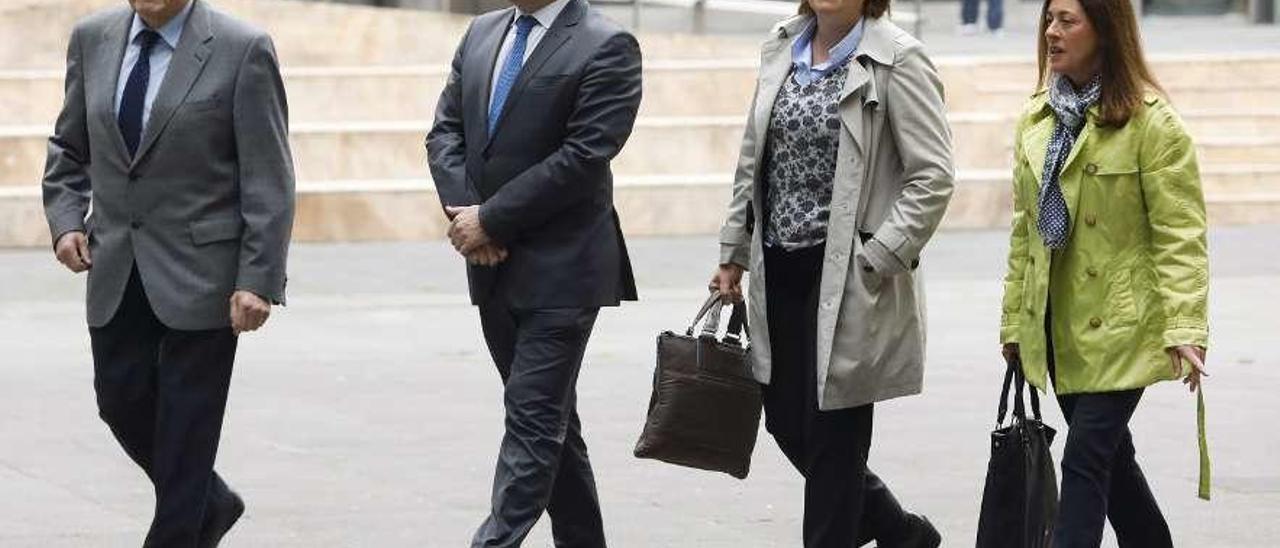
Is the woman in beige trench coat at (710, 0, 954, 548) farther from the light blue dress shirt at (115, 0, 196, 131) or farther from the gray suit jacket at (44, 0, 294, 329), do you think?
the light blue dress shirt at (115, 0, 196, 131)

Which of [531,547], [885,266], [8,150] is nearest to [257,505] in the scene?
[531,547]

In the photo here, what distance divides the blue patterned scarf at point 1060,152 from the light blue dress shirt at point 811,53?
558 millimetres

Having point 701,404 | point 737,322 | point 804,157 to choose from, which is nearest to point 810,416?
point 701,404

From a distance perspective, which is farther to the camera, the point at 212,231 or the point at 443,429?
the point at 443,429

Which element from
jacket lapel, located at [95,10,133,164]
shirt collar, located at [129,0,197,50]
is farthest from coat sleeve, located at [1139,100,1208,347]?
jacket lapel, located at [95,10,133,164]

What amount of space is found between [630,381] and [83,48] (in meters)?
5.07

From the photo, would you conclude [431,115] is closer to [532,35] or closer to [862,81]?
[532,35]

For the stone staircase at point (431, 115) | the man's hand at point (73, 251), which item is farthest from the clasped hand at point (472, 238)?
the stone staircase at point (431, 115)

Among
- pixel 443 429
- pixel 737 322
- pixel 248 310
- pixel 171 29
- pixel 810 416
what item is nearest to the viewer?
pixel 248 310

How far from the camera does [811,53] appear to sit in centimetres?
667

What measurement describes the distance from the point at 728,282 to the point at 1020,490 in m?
1.00

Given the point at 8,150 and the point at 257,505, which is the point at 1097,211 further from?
the point at 8,150

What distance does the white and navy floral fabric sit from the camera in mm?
6523

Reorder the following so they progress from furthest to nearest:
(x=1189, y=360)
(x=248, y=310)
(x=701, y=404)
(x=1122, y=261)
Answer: (x=701, y=404) → (x=248, y=310) → (x=1122, y=261) → (x=1189, y=360)
